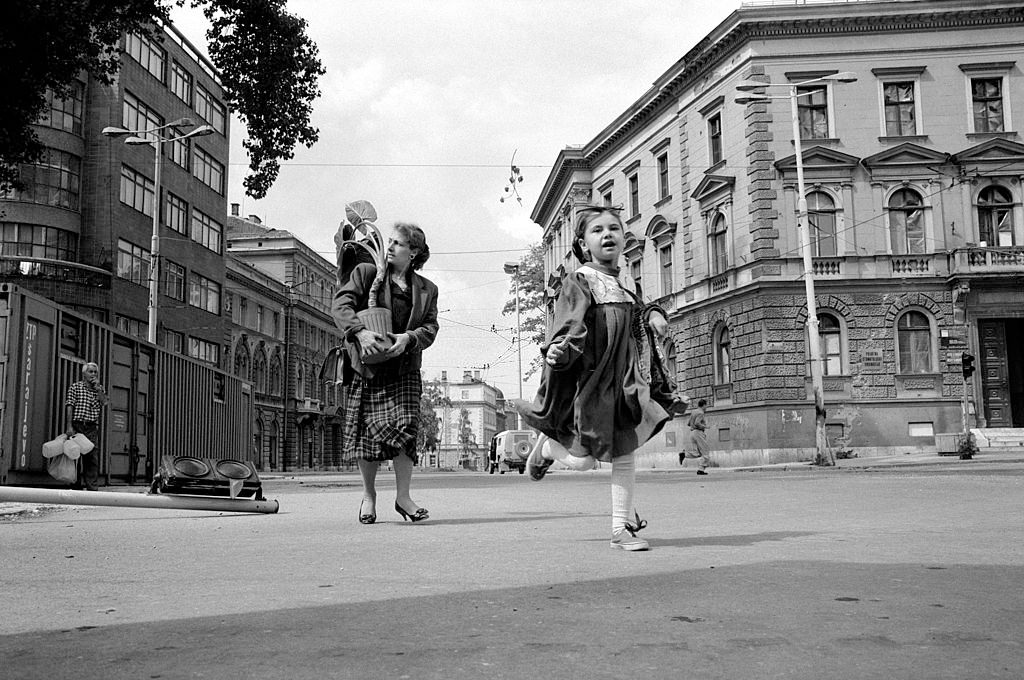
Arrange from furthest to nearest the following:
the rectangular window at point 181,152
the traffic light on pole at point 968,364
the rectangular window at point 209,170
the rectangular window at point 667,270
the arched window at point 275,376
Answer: the arched window at point 275,376
the rectangular window at point 209,170
the rectangular window at point 181,152
the rectangular window at point 667,270
the traffic light on pole at point 968,364

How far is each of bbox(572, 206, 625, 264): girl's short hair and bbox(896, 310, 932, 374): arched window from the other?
29.0 meters

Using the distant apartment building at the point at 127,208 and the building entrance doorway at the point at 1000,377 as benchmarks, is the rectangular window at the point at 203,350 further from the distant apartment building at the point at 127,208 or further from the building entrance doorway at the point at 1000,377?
the building entrance doorway at the point at 1000,377

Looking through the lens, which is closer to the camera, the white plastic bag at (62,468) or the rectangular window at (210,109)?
the white plastic bag at (62,468)

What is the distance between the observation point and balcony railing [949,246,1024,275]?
104 feet

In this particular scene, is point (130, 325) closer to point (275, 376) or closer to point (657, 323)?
point (275, 376)

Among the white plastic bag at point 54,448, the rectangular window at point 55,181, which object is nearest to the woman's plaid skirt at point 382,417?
the white plastic bag at point 54,448

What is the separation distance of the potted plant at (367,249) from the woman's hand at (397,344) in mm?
50

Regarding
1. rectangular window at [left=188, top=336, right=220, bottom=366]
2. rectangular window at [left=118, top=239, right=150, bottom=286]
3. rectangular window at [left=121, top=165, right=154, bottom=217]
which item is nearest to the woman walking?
rectangular window at [left=118, top=239, right=150, bottom=286]

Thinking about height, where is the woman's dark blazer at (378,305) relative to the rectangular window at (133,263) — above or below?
below

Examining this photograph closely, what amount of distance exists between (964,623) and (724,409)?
32.6m

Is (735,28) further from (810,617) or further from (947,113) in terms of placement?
(810,617)

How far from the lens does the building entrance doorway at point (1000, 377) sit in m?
31.8

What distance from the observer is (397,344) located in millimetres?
6301

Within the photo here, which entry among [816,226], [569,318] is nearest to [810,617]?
[569,318]
